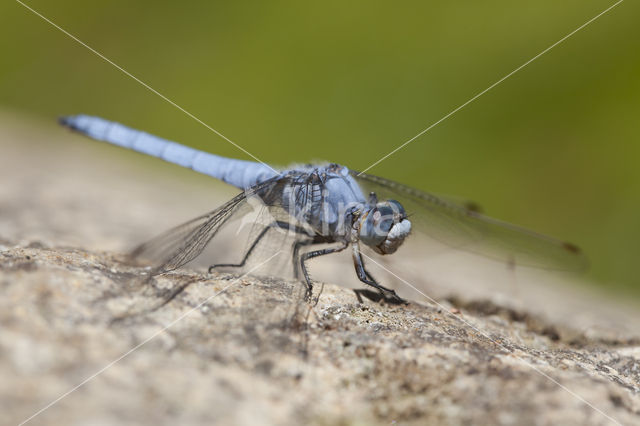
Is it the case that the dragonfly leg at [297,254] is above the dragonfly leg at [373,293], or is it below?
above

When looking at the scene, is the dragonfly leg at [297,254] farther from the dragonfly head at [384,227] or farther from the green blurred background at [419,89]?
the green blurred background at [419,89]

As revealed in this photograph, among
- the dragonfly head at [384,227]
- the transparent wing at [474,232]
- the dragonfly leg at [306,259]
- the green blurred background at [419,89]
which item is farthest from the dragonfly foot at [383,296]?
the green blurred background at [419,89]

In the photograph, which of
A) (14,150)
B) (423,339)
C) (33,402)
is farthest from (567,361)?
(14,150)

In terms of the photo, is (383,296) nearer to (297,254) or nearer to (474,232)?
(297,254)

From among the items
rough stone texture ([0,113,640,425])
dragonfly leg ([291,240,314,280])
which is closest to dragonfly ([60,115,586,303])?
dragonfly leg ([291,240,314,280])

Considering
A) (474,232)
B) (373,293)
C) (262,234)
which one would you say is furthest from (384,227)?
(474,232)

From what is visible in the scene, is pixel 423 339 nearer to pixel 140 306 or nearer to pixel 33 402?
pixel 140 306

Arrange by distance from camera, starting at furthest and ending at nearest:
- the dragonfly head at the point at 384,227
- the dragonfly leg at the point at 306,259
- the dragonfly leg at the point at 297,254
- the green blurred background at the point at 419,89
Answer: the green blurred background at the point at 419,89 → the dragonfly head at the point at 384,227 → the dragonfly leg at the point at 297,254 → the dragonfly leg at the point at 306,259
